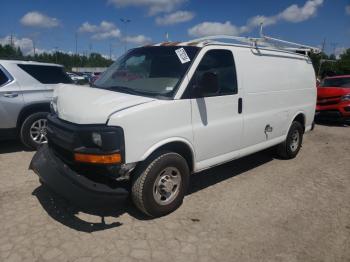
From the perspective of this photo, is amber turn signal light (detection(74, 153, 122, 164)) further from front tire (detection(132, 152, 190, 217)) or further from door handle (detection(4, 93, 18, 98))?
door handle (detection(4, 93, 18, 98))

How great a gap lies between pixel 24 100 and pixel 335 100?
956 centimetres

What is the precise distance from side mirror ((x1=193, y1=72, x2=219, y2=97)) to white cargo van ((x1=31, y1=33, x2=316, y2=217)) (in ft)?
0.04

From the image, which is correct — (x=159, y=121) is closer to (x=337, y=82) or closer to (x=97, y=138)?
(x=97, y=138)

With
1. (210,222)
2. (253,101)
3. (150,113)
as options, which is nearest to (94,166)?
(150,113)

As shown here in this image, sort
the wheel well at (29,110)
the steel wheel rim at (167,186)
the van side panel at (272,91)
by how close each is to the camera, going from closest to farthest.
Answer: the steel wheel rim at (167,186) < the van side panel at (272,91) < the wheel well at (29,110)

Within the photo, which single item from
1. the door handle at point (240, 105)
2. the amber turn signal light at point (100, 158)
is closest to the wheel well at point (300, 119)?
the door handle at point (240, 105)

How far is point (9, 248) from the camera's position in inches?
128

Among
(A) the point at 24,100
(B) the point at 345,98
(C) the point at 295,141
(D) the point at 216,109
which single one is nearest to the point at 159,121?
(D) the point at 216,109

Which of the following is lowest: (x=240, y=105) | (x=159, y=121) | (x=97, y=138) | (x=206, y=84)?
(x=97, y=138)

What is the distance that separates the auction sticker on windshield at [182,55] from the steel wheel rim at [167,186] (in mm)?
1382

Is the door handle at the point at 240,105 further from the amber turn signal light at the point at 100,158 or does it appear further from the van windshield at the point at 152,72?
the amber turn signal light at the point at 100,158

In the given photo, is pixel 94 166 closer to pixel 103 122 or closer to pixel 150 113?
pixel 103 122

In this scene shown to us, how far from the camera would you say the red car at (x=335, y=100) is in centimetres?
1069

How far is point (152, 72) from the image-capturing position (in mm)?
4277
